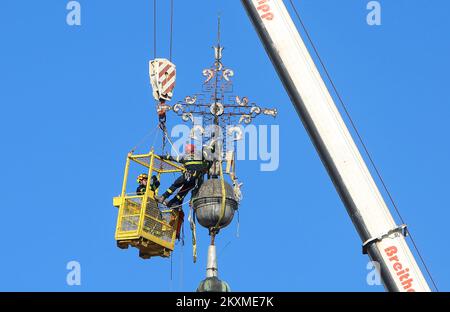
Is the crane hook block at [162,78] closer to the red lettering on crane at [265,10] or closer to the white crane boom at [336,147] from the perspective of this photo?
the white crane boom at [336,147]

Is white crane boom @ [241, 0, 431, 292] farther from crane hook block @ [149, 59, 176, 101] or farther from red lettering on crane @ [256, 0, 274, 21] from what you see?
crane hook block @ [149, 59, 176, 101]

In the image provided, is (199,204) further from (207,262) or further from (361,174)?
(361,174)

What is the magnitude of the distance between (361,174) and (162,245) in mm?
10932

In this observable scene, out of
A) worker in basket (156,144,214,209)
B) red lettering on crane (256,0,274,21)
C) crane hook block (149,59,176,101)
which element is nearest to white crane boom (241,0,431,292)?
red lettering on crane (256,0,274,21)

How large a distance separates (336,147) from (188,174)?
8.49 m

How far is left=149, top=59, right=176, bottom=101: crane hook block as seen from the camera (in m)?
70.8

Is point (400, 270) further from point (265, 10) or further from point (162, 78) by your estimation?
point (162, 78)

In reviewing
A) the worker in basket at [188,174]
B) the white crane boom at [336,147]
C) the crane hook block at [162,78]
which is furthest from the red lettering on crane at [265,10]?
the crane hook block at [162,78]

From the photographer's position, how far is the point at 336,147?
205 ft

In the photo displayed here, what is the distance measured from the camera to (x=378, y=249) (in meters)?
61.5

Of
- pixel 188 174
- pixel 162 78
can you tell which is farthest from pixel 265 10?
pixel 188 174
